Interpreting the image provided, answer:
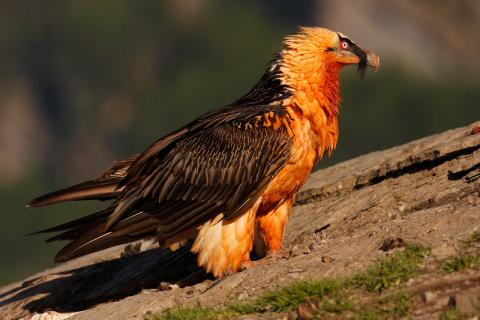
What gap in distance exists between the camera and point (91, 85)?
157000mm

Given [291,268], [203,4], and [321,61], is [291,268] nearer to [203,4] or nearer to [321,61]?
[321,61]

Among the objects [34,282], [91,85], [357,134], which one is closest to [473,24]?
[357,134]

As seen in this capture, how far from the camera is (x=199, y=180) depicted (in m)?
12.8

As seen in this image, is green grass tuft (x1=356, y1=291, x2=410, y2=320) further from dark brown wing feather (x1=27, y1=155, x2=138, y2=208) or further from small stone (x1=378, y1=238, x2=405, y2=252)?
dark brown wing feather (x1=27, y1=155, x2=138, y2=208)

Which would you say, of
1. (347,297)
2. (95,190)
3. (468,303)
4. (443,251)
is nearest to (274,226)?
(95,190)

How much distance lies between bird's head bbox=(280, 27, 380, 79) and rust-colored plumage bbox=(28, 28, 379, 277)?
3cm

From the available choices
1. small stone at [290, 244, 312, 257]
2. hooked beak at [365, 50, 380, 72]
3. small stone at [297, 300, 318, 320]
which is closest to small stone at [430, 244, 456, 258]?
small stone at [297, 300, 318, 320]

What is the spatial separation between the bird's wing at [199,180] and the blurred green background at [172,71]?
4572 inches

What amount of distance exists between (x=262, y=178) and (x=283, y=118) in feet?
2.67

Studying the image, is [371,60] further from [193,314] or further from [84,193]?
[193,314]

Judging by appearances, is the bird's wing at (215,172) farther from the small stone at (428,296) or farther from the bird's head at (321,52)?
the small stone at (428,296)

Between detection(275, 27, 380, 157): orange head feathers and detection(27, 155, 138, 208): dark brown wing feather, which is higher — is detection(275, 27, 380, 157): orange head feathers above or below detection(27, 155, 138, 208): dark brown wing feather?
above

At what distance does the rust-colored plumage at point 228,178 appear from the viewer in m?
12.4

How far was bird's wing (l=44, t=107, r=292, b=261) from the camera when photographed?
40.7 feet
